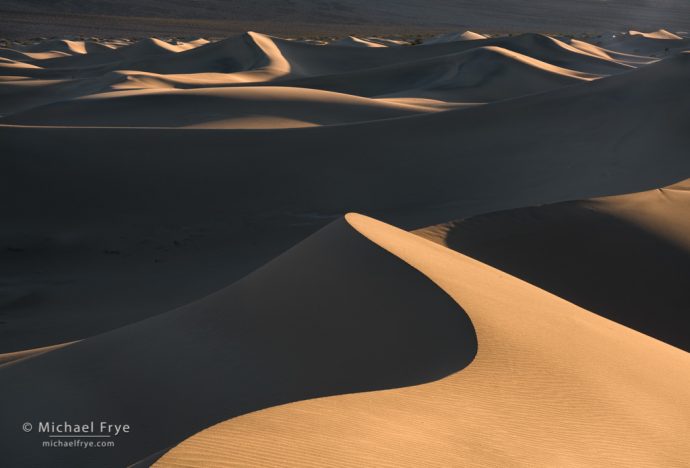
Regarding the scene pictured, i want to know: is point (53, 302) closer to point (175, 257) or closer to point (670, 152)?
point (175, 257)

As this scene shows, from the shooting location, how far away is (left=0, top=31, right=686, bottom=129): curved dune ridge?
47.6ft

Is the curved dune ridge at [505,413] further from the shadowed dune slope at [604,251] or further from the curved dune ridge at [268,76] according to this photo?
the curved dune ridge at [268,76]

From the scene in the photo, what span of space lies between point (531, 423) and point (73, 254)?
Result: 6768 millimetres

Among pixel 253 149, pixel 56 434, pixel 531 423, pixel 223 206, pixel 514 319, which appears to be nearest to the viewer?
pixel 531 423

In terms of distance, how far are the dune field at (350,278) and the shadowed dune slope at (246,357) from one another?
0.02 metres

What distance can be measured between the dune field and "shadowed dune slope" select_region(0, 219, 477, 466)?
2cm

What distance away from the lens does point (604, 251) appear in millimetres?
7824

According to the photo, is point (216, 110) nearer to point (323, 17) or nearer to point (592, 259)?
point (592, 259)

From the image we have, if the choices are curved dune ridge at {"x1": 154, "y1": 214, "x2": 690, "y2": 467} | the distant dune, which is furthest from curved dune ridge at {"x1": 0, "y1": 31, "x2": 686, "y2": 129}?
the distant dune

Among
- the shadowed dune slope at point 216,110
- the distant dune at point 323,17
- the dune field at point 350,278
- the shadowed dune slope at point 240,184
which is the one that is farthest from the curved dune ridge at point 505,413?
the distant dune at point 323,17

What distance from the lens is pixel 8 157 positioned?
408 inches

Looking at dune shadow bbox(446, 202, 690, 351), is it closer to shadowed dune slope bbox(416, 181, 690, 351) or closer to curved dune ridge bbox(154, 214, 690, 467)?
shadowed dune slope bbox(416, 181, 690, 351)

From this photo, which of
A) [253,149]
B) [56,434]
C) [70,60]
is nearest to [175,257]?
[253,149]

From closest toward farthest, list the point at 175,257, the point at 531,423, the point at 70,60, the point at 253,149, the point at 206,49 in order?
the point at 531,423 → the point at 175,257 → the point at 253,149 → the point at 206,49 → the point at 70,60
